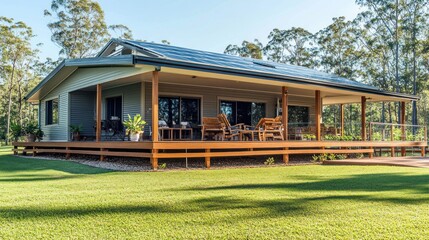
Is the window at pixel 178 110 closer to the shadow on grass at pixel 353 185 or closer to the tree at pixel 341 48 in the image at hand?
the shadow on grass at pixel 353 185

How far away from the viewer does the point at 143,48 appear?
36.3 feet

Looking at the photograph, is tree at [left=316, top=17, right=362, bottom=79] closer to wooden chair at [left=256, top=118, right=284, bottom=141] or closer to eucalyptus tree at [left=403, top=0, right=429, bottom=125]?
eucalyptus tree at [left=403, top=0, right=429, bottom=125]

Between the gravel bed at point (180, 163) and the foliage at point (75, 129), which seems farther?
the foliage at point (75, 129)

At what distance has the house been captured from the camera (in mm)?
9367

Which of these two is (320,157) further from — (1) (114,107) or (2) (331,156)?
(1) (114,107)

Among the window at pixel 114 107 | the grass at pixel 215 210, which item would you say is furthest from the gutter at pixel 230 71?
the window at pixel 114 107

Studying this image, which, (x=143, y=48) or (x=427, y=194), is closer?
(x=427, y=194)

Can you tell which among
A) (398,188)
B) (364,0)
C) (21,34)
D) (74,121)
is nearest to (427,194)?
(398,188)

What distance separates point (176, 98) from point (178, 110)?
433mm

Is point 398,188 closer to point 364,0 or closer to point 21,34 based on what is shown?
point 364,0

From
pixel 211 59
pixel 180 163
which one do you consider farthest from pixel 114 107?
pixel 180 163

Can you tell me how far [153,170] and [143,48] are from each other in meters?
4.51

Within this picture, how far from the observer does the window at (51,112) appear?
15.9 meters

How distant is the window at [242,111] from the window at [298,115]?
6.96ft
